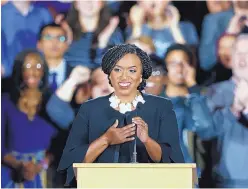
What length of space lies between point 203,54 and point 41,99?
1671 mm

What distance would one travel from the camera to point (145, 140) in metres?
3.96

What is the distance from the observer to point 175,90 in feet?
26.3

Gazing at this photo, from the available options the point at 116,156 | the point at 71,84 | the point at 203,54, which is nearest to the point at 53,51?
the point at 71,84

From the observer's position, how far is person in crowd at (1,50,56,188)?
811 centimetres

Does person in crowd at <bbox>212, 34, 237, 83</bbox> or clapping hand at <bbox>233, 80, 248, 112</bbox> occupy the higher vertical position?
person in crowd at <bbox>212, 34, 237, 83</bbox>

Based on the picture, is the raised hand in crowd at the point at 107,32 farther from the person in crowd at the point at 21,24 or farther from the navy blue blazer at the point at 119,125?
the navy blue blazer at the point at 119,125

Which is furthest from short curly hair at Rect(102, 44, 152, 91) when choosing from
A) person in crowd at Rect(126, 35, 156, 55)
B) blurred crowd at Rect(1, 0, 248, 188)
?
person in crowd at Rect(126, 35, 156, 55)

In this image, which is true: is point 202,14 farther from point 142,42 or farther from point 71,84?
point 71,84

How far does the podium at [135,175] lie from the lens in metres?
3.60

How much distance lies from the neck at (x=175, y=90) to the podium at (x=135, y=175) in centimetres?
441

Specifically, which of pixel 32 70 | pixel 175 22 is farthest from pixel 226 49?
pixel 32 70

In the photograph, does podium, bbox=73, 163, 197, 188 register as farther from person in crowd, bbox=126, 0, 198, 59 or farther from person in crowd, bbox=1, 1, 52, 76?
person in crowd, bbox=1, 1, 52, 76

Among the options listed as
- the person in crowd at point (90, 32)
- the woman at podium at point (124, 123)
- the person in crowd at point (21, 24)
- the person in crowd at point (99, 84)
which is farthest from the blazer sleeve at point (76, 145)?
the person in crowd at point (21, 24)

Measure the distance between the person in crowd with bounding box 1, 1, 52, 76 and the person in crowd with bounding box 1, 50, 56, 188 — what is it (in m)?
0.08
